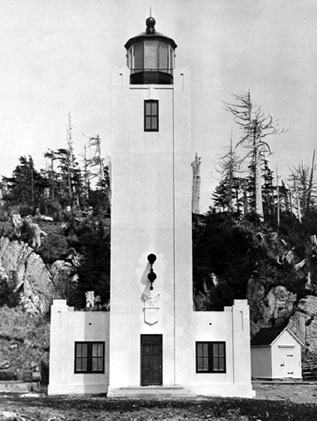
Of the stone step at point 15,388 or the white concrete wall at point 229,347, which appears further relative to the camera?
the stone step at point 15,388

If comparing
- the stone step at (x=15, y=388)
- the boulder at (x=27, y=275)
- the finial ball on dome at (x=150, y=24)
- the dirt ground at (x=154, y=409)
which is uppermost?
the finial ball on dome at (x=150, y=24)

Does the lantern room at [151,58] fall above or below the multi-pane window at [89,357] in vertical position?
above

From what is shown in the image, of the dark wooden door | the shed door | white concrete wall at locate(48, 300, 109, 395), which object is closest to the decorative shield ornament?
the dark wooden door

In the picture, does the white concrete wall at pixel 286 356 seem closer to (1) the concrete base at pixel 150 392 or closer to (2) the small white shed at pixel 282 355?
(2) the small white shed at pixel 282 355

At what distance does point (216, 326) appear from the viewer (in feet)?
79.2

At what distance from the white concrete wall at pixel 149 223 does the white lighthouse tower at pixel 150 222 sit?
3 centimetres

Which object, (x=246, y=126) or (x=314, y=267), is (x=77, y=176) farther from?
(x=314, y=267)

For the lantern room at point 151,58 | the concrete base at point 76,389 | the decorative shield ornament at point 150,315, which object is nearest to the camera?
the decorative shield ornament at point 150,315

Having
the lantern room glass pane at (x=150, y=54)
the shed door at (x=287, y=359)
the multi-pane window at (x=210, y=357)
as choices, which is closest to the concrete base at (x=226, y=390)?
the multi-pane window at (x=210, y=357)

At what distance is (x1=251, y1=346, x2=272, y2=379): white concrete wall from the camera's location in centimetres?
3328

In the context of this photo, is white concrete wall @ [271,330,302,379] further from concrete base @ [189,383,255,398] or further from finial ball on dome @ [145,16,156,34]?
finial ball on dome @ [145,16,156,34]

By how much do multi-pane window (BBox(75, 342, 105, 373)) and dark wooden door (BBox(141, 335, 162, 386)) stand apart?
193 cm

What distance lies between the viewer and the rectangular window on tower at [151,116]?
961 inches

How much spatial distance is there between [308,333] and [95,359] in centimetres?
1535
